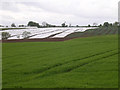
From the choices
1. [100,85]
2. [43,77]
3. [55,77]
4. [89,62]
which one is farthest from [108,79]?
[89,62]

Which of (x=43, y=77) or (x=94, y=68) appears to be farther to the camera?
(x=94, y=68)

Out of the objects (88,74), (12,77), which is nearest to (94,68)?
(88,74)

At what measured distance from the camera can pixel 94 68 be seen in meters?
20.5

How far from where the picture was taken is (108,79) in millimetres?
16219

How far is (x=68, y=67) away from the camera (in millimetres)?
21062

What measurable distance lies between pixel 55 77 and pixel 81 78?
7.57ft

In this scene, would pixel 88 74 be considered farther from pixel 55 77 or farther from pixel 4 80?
pixel 4 80

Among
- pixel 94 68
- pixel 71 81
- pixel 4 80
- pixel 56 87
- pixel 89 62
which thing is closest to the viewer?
pixel 56 87

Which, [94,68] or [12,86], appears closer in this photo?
[12,86]

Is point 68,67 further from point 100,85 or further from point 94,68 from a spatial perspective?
point 100,85

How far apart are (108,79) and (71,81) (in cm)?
306

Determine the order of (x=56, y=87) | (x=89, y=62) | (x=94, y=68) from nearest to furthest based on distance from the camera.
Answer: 1. (x=56, y=87)
2. (x=94, y=68)
3. (x=89, y=62)

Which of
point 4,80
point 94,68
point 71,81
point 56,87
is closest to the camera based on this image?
point 56,87

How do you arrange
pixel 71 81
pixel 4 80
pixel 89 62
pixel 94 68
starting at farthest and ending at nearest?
1. pixel 89 62
2. pixel 94 68
3. pixel 4 80
4. pixel 71 81
